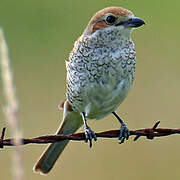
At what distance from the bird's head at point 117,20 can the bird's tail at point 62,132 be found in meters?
0.97

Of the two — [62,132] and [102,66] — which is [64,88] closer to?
[62,132]

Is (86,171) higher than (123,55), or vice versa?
(123,55)

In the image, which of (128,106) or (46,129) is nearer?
(46,129)

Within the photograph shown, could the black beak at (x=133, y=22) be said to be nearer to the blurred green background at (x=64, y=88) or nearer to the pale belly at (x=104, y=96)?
the pale belly at (x=104, y=96)

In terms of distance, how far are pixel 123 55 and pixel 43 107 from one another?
2.98 metres

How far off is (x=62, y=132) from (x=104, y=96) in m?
0.81

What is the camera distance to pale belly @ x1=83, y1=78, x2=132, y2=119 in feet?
13.8

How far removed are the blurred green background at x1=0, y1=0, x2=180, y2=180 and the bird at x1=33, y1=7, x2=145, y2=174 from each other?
3.67ft

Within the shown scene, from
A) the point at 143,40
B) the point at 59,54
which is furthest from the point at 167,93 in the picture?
the point at 59,54

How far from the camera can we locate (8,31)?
28.0ft

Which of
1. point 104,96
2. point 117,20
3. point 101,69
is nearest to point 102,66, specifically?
point 101,69

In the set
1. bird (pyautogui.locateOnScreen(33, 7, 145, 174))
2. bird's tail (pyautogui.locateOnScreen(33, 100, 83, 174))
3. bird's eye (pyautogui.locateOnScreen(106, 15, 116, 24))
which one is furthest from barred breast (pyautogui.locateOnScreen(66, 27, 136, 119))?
bird's tail (pyautogui.locateOnScreen(33, 100, 83, 174))

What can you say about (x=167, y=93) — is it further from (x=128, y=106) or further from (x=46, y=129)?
(x=46, y=129)

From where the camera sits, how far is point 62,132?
486 centimetres
